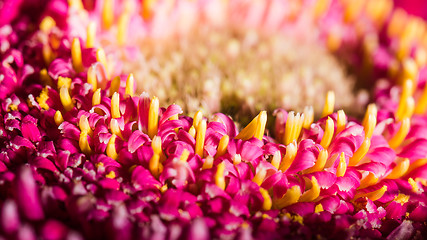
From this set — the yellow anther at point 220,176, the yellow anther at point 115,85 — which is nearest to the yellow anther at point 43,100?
the yellow anther at point 115,85

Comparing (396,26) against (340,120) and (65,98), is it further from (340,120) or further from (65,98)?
(65,98)

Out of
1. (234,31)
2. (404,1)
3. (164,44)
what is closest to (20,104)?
(164,44)

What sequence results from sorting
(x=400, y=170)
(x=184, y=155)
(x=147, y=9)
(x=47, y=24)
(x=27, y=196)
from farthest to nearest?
1. (x=147, y=9)
2. (x=47, y=24)
3. (x=400, y=170)
4. (x=184, y=155)
5. (x=27, y=196)

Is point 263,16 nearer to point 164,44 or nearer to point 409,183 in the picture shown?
point 164,44

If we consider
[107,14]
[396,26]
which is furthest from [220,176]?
[396,26]

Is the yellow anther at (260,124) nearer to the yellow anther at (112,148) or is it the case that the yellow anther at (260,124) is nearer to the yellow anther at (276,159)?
the yellow anther at (276,159)

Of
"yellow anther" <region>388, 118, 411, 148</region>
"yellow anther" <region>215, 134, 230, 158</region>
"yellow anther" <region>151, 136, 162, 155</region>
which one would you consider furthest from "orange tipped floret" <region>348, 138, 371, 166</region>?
"yellow anther" <region>151, 136, 162, 155</region>
